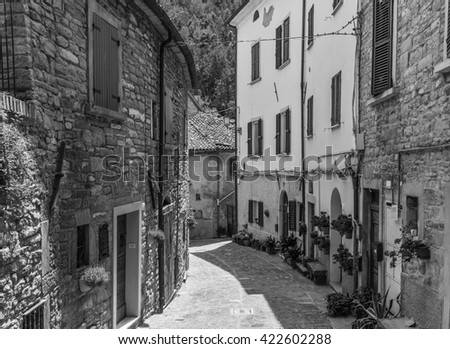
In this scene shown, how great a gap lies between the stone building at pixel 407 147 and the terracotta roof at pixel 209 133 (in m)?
14.2

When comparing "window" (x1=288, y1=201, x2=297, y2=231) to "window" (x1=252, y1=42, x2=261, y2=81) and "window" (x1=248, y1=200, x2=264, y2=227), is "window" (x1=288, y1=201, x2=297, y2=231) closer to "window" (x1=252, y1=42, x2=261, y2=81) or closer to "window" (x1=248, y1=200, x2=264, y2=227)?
"window" (x1=248, y1=200, x2=264, y2=227)

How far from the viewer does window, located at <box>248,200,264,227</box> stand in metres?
19.0

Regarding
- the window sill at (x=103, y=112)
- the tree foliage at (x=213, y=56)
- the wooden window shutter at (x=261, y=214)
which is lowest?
the wooden window shutter at (x=261, y=214)

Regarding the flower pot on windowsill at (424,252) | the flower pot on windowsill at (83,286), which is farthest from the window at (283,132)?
the flower pot on windowsill at (83,286)

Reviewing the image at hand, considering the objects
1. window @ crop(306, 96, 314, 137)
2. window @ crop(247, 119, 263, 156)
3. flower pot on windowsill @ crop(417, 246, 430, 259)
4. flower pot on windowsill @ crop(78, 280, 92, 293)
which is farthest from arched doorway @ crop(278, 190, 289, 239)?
flower pot on windowsill @ crop(78, 280, 92, 293)

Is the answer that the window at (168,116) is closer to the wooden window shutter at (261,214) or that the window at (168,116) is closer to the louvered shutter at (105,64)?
the louvered shutter at (105,64)

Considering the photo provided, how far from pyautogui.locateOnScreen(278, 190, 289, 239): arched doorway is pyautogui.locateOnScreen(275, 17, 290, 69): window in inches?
175

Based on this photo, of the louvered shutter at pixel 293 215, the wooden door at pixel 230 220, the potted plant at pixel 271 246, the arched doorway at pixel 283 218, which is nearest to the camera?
the louvered shutter at pixel 293 215

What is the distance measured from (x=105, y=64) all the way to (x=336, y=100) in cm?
604

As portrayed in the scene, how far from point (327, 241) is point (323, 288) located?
3.66 ft

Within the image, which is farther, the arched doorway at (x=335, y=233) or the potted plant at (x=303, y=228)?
the potted plant at (x=303, y=228)

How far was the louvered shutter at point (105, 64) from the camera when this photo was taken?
601 cm

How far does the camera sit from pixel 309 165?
13.6 meters

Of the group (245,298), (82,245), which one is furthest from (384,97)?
(245,298)
